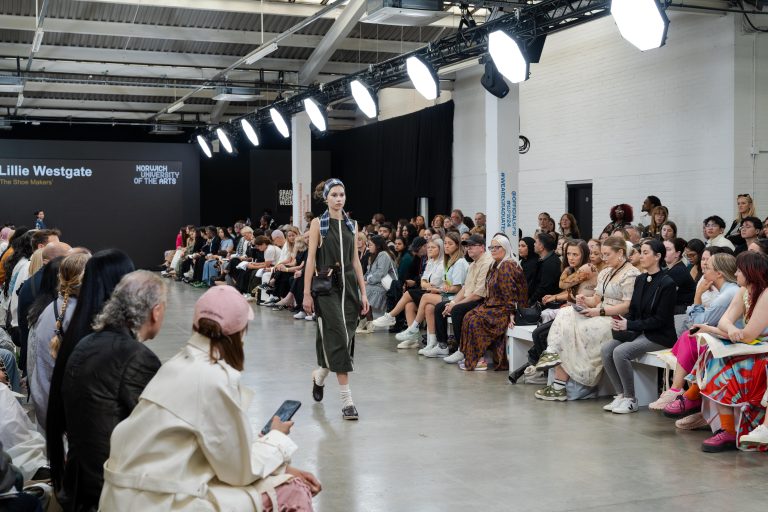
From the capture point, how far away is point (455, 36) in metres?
9.73

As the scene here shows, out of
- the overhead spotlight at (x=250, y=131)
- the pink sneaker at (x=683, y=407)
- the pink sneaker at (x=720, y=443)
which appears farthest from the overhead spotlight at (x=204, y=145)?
the pink sneaker at (x=720, y=443)

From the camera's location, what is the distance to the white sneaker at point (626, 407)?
18.6 ft

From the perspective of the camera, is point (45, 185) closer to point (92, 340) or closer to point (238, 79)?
point (238, 79)

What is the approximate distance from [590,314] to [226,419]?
4275 millimetres

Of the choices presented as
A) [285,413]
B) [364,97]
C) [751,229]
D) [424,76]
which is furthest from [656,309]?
[364,97]

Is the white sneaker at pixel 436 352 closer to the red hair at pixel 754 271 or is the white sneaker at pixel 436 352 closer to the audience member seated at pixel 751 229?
the audience member seated at pixel 751 229

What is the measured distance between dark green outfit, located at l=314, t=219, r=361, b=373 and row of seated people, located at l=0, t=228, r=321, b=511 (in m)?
2.30

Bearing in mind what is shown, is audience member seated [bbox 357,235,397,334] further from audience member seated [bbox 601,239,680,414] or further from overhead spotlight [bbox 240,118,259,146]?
overhead spotlight [bbox 240,118,259,146]

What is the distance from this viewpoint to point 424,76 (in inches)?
392

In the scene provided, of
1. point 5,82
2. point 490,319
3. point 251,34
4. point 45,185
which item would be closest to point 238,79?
point 251,34

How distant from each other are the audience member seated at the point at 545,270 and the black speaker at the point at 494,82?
86.1 inches

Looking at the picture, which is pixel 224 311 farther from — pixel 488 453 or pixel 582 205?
pixel 582 205

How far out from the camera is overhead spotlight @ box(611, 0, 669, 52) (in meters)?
6.73

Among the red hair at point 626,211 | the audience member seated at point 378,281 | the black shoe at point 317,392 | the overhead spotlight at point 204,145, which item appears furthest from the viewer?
the overhead spotlight at point 204,145
